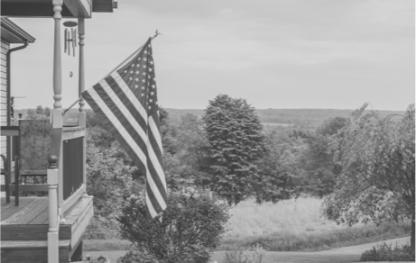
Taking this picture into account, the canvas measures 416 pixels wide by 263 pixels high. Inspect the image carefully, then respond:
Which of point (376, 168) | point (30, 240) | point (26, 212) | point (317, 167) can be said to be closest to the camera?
point (30, 240)

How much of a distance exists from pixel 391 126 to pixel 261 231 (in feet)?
29.1

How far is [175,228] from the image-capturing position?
1052cm

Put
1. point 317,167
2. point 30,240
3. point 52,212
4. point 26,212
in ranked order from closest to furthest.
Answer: point 52,212 → point 30,240 → point 26,212 → point 317,167

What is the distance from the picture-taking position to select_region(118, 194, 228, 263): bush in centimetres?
1042

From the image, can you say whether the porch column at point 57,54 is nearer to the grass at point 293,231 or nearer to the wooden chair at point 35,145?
the wooden chair at point 35,145

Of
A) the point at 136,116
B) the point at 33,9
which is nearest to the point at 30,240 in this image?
the point at 136,116

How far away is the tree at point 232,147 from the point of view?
4844 centimetres

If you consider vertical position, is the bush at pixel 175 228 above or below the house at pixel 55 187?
below

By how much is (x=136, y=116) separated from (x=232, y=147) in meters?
43.5

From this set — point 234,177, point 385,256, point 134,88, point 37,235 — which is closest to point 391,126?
point 385,256

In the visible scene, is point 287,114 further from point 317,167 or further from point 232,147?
point 232,147

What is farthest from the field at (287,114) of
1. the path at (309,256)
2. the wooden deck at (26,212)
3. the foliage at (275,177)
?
the wooden deck at (26,212)

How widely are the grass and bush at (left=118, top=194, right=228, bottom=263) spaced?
27.6 feet

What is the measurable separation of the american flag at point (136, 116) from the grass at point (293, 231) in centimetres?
1176
